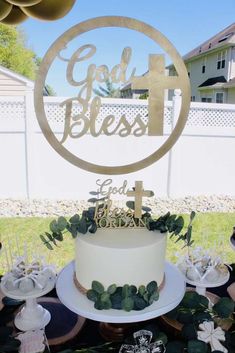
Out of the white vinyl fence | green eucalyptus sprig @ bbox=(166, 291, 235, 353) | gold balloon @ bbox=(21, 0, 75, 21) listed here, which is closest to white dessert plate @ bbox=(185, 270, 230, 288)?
green eucalyptus sprig @ bbox=(166, 291, 235, 353)

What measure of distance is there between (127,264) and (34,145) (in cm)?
346

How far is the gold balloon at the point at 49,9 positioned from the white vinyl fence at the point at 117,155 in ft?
10.9

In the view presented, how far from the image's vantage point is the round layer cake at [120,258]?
1.15m

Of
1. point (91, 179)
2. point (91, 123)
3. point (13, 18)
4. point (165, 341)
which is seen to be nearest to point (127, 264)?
point (165, 341)

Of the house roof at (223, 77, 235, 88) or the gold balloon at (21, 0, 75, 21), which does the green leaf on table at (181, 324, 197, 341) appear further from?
the house roof at (223, 77, 235, 88)

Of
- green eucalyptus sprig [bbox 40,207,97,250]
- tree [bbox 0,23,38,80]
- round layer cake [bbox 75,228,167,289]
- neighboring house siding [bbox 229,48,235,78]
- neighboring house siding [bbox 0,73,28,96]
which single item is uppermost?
tree [bbox 0,23,38,80]

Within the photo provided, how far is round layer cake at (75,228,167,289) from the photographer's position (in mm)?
1152

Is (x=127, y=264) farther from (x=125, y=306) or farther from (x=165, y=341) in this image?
(x=165, y=341)

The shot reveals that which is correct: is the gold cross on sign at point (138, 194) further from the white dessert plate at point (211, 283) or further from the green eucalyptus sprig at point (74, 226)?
the white dessert plate at point (211, 283)

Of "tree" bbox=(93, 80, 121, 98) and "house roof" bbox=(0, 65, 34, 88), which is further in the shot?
"house roof" bbox=(0, 65, 34, 88)

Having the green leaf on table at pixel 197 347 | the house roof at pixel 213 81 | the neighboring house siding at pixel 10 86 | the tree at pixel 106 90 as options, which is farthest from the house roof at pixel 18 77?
the house roof at pixel 213 81

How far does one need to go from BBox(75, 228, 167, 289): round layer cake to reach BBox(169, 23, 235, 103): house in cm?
958

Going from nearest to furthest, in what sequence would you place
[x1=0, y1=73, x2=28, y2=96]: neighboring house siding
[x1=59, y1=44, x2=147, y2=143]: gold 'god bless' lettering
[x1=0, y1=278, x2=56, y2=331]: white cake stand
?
[x1=59, y1=44, x2=147, y2=143]: gold 'god bless' lettering, [x1=0, y1=278, x2=56, y2=331]: white cake stand, [x1=0, y1=73, x2=28, y2=96]: neighboring house siding

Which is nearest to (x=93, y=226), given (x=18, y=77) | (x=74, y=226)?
(x=74, y=226)
